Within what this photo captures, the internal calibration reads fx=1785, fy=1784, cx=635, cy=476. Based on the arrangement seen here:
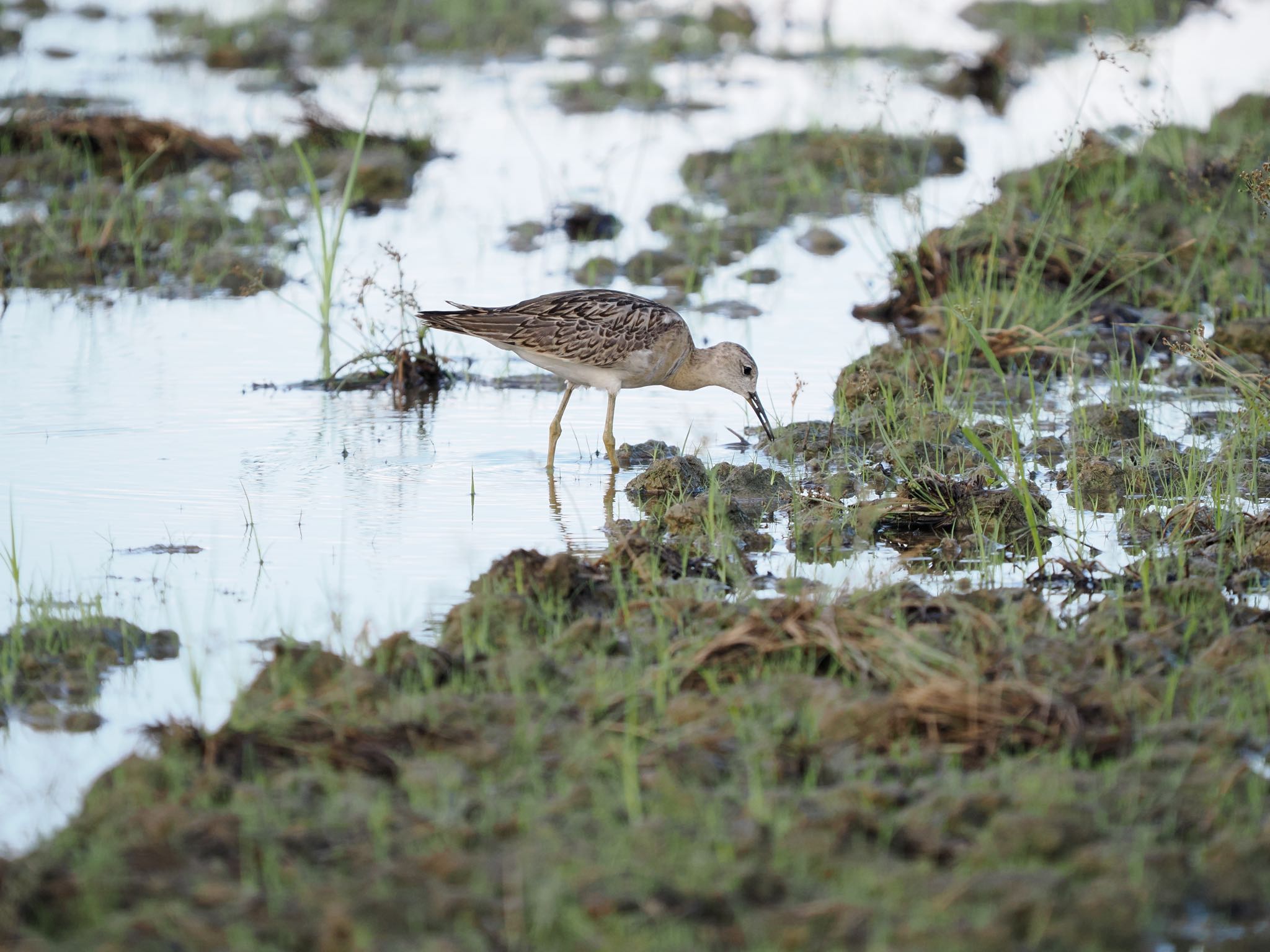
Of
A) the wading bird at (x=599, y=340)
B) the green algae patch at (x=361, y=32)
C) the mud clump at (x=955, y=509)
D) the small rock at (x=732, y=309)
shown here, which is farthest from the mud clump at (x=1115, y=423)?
the green algae patch at (x=361, y=32)

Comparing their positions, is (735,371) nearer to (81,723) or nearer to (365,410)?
(365,410)

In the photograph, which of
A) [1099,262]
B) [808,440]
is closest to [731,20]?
[1099,262]

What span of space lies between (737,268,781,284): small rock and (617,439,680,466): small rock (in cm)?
364

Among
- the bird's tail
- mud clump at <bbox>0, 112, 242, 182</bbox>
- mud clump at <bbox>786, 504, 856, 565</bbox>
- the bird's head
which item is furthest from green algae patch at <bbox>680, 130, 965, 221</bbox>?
mud clump at <bbox>786, 504, 856, 565</bbox>

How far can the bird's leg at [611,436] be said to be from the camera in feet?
27.9

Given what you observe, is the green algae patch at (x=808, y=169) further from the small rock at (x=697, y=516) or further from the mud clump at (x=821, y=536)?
the small rock at (x=697, y=516)

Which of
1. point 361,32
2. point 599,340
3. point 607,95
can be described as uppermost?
point 361,32

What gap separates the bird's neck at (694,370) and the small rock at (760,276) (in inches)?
120

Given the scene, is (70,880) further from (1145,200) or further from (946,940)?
(1145,200)

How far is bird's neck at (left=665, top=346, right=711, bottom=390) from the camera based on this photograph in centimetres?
920

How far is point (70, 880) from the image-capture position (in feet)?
12.8

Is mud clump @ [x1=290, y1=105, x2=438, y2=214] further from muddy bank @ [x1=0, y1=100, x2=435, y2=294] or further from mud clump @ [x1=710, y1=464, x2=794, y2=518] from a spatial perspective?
mud clump @ [x1=710, y1=464, x2=794, y2=518]

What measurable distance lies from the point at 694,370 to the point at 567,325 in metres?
0.86

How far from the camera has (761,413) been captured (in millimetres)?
8852
